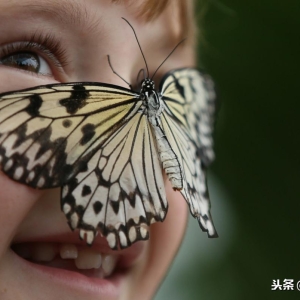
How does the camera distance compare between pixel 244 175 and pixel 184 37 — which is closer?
pixel 184 37

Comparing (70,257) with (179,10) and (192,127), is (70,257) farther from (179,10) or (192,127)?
(179,10)

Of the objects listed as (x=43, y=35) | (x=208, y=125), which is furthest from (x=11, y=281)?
(x=208, y=125)

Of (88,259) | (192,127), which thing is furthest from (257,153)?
(88,259)

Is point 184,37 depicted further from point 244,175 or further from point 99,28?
point 244,175

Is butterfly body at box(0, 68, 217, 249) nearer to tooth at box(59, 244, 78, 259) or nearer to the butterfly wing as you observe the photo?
the butterfly wing

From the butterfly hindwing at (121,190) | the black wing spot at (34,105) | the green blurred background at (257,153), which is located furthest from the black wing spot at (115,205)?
the green blurred background at (257,153)

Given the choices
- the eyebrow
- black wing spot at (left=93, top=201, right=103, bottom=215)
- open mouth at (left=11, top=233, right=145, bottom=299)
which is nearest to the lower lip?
open mouth at (left=11, top=233, right=145, bottom=299)

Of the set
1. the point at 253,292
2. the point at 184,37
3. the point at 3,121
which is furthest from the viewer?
the point at 253,292
